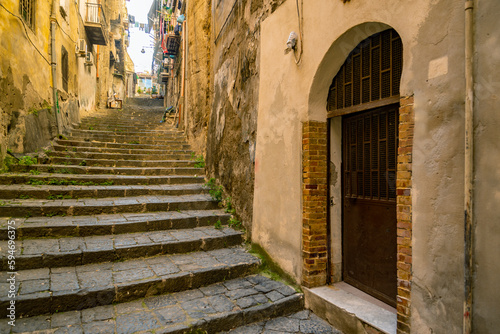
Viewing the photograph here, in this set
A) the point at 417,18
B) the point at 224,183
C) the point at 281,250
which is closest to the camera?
the point at 417,18

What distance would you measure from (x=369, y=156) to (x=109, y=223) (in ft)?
11.7

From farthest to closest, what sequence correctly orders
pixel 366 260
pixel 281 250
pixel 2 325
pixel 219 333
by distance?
pixel 281 250
pixel 366 260
pixel 219 333
pixel 2 325

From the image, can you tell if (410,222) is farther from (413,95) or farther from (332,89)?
(332,89)

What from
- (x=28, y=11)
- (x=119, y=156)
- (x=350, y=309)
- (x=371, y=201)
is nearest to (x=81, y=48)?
(x=28, y=11)

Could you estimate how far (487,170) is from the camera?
176cm

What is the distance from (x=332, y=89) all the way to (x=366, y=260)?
192 cm

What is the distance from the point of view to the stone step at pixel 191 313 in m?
2.57

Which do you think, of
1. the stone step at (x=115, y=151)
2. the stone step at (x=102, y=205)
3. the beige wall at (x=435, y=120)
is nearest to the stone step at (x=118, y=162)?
the stone step at (x=115, y=151)

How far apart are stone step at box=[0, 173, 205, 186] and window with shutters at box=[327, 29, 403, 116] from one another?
4345 mm

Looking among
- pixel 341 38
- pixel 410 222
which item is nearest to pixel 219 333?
pixel 410 222

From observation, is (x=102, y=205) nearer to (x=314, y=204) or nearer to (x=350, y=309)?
(x=314, y=204)

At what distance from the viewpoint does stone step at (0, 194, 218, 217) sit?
4270mm

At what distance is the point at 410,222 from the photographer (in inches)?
89.7

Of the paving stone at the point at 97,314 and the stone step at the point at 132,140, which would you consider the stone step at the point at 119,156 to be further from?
the paving stone at the point at 97,314
